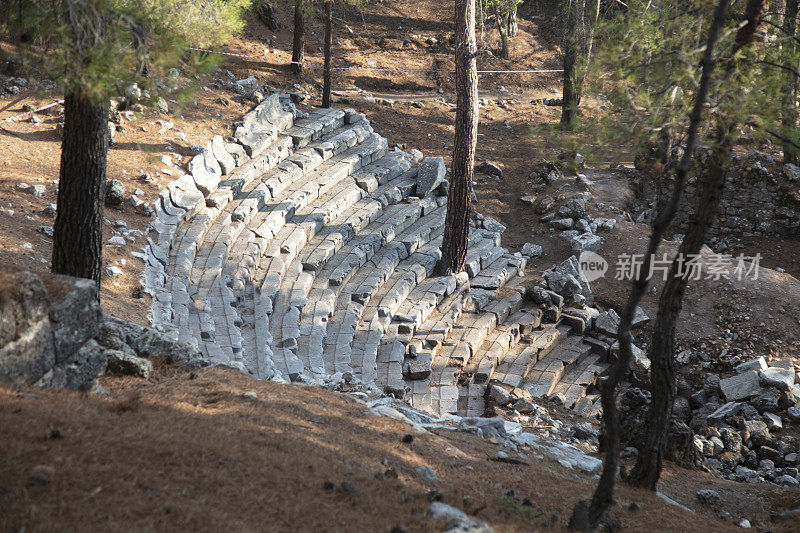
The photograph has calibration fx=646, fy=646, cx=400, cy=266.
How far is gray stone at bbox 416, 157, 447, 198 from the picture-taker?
1547cm

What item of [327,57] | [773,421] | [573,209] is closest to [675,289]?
[773,421]

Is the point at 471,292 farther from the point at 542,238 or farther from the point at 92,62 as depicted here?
the point at 92,62

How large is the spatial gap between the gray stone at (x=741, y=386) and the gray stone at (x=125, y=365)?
9438mm

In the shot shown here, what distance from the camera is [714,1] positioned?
6387 millimetres

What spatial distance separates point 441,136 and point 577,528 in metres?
15.2

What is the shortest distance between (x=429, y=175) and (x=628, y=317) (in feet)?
35.9

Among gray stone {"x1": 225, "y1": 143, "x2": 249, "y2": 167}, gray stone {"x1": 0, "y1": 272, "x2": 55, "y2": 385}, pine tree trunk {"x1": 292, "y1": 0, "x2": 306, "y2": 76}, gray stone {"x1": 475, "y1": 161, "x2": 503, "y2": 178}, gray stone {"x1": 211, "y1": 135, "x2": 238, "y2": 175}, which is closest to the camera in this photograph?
gray stone {"x1": 0, "y1": 272, "x2": 55, "y2": 385}

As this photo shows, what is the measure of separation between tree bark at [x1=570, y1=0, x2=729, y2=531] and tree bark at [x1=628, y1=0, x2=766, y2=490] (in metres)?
1.21

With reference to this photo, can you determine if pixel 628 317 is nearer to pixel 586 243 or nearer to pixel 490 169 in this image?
pixel 586 243

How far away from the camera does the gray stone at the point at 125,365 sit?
20.8 ft

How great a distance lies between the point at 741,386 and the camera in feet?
36.3

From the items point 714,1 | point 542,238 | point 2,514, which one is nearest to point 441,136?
point 542,238

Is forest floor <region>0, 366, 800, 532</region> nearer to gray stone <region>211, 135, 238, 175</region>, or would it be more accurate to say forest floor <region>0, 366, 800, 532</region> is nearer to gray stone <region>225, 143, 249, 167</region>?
gray stone <region>211, 135, 238, 175</region>

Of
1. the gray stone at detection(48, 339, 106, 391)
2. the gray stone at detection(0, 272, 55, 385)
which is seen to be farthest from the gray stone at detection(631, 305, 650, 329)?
the gray stone at detection(0, 272, 55, 385)
